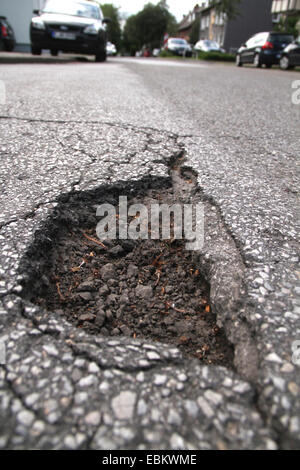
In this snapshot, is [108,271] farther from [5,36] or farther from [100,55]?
[5,36]

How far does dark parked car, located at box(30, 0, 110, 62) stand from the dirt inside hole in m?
9.57

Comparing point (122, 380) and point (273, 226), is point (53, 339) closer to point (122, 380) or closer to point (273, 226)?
point (122, 380)

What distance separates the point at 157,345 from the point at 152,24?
70.5 meters

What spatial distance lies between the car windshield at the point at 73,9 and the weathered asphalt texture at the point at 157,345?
9.13 metres

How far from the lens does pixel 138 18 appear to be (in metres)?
59.8

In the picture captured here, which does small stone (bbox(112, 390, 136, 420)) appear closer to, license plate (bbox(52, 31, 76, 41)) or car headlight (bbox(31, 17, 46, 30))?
license plate (bbox(52, 31, 76, 41))

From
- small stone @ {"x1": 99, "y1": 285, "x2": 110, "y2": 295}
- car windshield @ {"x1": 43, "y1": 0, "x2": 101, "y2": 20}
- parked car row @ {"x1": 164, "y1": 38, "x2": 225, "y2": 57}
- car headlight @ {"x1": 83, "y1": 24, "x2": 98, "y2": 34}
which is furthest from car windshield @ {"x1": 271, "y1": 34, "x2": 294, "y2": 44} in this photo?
parked car row @ {"x1": 164, "y1": 38, "x2": 225, "y2": 57}

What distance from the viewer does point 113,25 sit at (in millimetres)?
64188

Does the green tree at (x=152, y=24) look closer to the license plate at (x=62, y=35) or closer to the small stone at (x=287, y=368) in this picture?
the license plate at (x=62, y=35)

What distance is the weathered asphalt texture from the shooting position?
73cm

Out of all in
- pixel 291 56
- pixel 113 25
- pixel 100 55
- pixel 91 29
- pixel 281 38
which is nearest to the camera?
pixel 91 29

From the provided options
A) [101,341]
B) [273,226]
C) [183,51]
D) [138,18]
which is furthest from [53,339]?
[138,18]

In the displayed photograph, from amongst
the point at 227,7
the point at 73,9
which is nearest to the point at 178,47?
the point at 227,7

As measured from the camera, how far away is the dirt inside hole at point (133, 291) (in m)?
1.12
